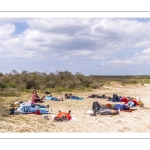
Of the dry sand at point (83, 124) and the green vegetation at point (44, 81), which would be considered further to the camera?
the green vegetation at point (44, 81)

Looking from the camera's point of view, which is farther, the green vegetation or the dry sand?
the green vegetation

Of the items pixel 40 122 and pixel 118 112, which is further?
pixel 118 112

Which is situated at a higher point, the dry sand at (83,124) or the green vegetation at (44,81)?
the green vegetation at (44,81)

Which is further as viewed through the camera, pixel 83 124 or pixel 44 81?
pixel 44 81

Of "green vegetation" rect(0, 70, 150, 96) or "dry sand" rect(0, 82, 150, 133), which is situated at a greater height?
"green vegetation" rect(0, 70, 150, 96)

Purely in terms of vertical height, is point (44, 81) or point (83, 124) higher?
point (44, 81)
